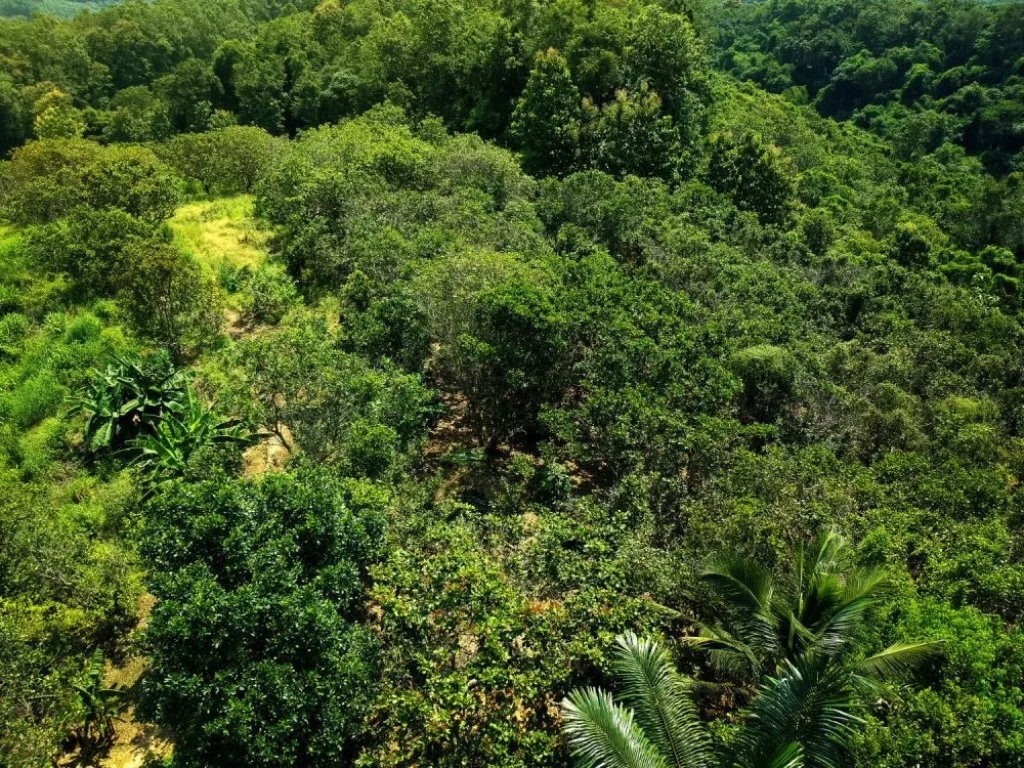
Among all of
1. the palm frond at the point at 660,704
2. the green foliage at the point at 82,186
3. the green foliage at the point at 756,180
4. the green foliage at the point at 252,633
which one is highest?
the green foliage at the point at 756,180

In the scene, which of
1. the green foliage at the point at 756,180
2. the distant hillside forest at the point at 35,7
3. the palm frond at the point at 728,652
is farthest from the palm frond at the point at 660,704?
the distant hillside forest at the point at 35,7

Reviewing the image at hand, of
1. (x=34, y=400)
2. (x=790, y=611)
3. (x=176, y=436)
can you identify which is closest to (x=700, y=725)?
(x=790, y=611)

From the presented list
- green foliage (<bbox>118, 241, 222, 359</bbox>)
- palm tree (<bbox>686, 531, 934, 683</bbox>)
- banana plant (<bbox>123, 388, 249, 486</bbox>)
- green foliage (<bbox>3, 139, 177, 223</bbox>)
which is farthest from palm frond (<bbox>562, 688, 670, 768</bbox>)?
green foliage (<bbox>3, 139, 177, 223</bbox>)

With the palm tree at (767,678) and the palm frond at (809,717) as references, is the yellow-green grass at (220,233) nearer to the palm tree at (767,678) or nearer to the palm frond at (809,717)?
the palm tree at (767,678)

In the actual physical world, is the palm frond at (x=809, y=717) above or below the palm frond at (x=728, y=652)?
above

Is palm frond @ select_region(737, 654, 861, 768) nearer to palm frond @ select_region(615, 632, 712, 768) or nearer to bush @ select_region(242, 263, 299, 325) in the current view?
palm frond @ select_region(615, 632, 712, 768)

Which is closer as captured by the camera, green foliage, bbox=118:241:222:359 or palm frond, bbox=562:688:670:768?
palm frond, bbox=562:688:670:768

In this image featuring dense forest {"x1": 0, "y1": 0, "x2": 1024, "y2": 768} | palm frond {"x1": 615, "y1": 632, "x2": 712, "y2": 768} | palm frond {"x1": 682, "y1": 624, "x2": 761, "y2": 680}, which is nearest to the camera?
palm frond {"x1": 615, "y1": 632, "x2": 712, "y2": 768}

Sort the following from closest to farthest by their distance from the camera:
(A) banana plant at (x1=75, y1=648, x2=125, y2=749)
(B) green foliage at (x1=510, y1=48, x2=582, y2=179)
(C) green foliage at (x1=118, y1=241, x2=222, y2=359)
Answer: (A) banana plant at (x1=75, y1=648, x2=125, y2=749)
(C) green foliage at (x1=118, y1=241, x2=222, y2=359)
(B) green foliage at (x1=510, y1=48, x2=582, y2=179)
